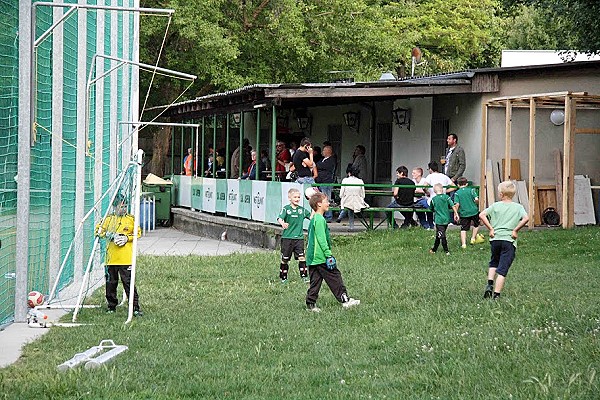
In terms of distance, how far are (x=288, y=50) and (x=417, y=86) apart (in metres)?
14.0

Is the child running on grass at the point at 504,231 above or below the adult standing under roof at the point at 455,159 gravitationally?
below

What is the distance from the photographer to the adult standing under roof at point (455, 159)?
2323 cm

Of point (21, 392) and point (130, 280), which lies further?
point (130, 280)

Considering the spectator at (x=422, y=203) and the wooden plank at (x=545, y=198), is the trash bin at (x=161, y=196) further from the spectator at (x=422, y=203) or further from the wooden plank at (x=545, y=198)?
the wooden plank at (x=545, y=198)

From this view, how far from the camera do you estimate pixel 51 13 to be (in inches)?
572

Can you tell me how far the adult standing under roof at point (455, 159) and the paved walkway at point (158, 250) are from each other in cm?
441

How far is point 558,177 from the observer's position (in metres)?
Result: 23.4

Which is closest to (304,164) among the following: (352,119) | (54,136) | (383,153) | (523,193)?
(523,193)

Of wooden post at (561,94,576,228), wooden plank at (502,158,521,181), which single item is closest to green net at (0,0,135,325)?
wooden plank at (502,158,521,181)

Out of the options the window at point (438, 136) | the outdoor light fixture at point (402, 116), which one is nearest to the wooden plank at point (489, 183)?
the window at point (438, 136)

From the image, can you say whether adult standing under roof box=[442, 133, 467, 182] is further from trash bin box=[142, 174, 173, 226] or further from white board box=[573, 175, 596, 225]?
trash bin box=[142, 174, 173, 226]

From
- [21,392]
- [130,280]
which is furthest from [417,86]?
[21,392]

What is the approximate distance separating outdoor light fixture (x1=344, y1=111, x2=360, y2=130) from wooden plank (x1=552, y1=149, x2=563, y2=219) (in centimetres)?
691

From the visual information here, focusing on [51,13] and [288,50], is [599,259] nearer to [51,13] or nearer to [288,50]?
[51,13]
